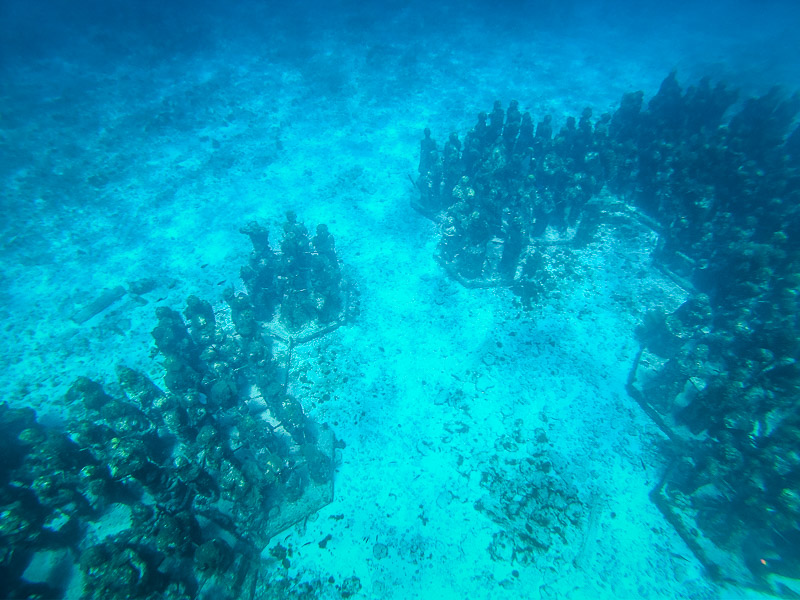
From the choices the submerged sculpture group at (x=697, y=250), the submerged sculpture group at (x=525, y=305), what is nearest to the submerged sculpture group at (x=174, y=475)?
the submerged sculpture group at (x=525, y=305)

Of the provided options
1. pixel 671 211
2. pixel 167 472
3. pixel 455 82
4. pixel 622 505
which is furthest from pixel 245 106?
pixel 622 505

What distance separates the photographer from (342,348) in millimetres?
10164

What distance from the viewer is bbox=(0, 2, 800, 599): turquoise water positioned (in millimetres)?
6727

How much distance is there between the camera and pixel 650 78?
24.2 m

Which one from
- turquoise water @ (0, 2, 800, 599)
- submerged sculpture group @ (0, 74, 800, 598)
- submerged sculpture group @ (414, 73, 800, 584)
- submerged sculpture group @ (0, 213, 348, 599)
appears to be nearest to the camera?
submerged sculpture group @ (0, 213, 348, 599)

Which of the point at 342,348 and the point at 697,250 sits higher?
the point at 697,250

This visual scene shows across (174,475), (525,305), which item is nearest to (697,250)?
(525,305)

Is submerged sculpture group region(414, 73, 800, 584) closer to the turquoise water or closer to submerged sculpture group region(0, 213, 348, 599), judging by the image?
the turquoise water

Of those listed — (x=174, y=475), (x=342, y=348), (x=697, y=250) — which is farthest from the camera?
(x=697, y=250)

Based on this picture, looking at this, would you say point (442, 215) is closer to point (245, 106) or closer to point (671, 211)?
point (671, 211)

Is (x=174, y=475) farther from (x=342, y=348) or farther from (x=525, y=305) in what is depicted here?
(x=525, y=305)

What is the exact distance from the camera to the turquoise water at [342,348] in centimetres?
673

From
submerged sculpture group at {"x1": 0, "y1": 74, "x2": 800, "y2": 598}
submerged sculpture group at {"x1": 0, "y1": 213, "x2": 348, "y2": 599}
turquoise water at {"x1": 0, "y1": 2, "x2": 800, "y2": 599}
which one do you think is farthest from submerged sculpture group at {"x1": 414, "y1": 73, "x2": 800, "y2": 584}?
submerged sculpture group at {"x1": 0, "y1": 213, "x2": 348, "y2": 599}

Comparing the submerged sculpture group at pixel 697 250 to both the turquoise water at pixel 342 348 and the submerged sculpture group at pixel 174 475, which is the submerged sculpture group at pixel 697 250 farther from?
the submerged sculpture group at pixel 174 475
